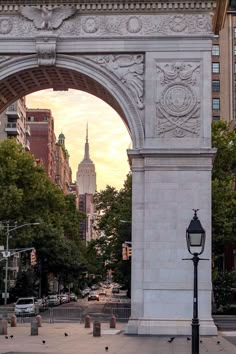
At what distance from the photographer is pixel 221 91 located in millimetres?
101875

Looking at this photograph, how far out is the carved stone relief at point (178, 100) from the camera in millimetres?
29891

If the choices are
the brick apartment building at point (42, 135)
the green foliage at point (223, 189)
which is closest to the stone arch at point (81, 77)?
the green foliage at point (223, 189)

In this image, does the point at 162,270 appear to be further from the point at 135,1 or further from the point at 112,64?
the point at 135,1

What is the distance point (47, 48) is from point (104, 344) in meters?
13.4

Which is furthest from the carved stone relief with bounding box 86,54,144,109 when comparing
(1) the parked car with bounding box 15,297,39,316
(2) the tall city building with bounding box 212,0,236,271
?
(2) the tall city building with bounding box 212,0,236,271

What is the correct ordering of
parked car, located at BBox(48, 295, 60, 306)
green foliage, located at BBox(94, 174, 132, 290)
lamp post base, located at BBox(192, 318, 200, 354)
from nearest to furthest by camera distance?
lamp post base, located at BBox(192, 318, 200, 354), green foliage, located at BBox(94, 174, 132, 290), parked car, located at BBox(48, 295, 60, 306)

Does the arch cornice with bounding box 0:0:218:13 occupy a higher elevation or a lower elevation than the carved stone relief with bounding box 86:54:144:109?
higher

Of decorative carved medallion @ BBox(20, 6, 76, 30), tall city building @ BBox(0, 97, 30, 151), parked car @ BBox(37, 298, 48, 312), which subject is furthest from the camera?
tall city building @ BBox(0, 97, 30, 151)

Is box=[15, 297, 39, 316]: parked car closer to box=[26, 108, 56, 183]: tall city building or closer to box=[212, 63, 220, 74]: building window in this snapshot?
box=[212, 63, 220, 74]: building window

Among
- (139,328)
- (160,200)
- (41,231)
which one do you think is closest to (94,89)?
(160,200)

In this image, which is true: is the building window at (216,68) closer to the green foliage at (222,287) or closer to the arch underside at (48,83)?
the green foliage at (222,287)

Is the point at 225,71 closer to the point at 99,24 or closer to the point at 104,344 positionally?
the point at 99,24

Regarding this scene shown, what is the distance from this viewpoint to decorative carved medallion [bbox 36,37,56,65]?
30484 millimetres

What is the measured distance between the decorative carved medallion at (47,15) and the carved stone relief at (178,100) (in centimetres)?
481
